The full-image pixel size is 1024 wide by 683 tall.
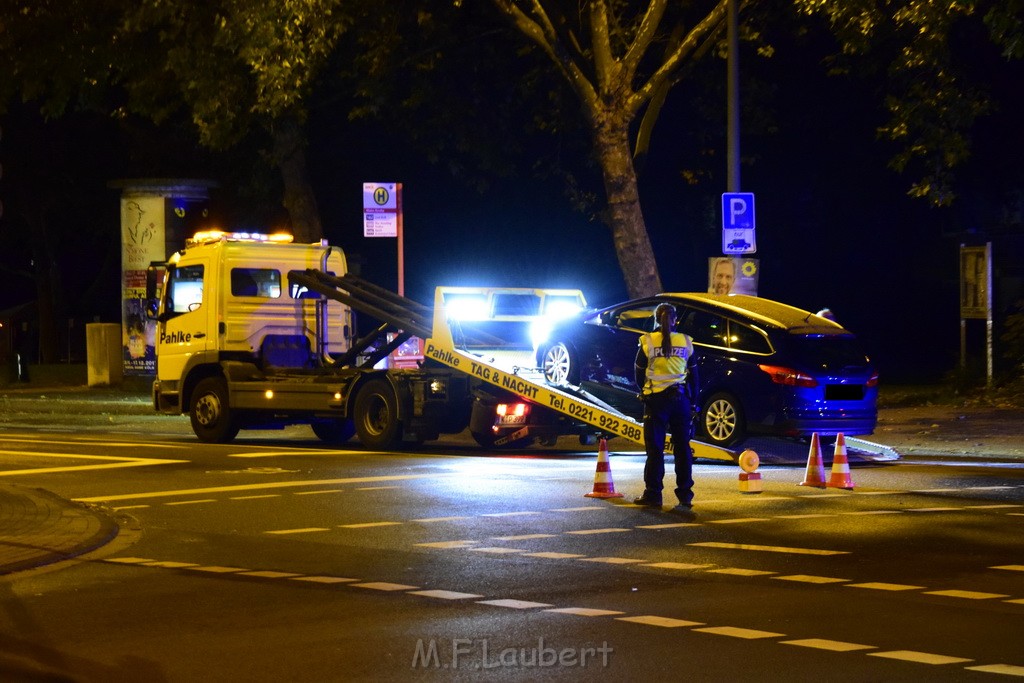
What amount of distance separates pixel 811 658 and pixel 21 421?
871 inches

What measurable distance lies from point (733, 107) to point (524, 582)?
13.3 metres

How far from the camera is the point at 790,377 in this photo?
17.1 m

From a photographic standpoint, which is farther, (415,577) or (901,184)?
(901,184)

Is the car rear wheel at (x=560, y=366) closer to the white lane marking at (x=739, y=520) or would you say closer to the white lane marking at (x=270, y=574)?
the white lane marking at (x=739, y=520)

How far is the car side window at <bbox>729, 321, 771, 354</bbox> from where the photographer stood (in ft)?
57.3

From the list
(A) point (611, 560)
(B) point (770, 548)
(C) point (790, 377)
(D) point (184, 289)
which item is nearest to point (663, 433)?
(B) point (770, 548)

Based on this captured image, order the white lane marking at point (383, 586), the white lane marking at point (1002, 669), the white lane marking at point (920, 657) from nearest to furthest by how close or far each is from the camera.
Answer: the white lane marking at point (1002, 669) → the white lane marking at point (920, 657) → the white lane marking at point (383, 586)

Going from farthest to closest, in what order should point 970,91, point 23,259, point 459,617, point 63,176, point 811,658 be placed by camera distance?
point 23,259, point 63,176, point 970,91, point 459,617, point 811,658

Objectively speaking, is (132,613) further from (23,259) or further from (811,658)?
(23,259)

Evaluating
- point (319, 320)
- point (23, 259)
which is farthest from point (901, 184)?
point (23, 259)

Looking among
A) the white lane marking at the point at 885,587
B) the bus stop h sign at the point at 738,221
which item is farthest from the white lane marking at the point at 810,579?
the bus stop h sign at the point at 738,221

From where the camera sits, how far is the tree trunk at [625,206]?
23812mm

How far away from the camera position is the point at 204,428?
21875mm

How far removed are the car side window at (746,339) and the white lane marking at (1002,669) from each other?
10.3 m
